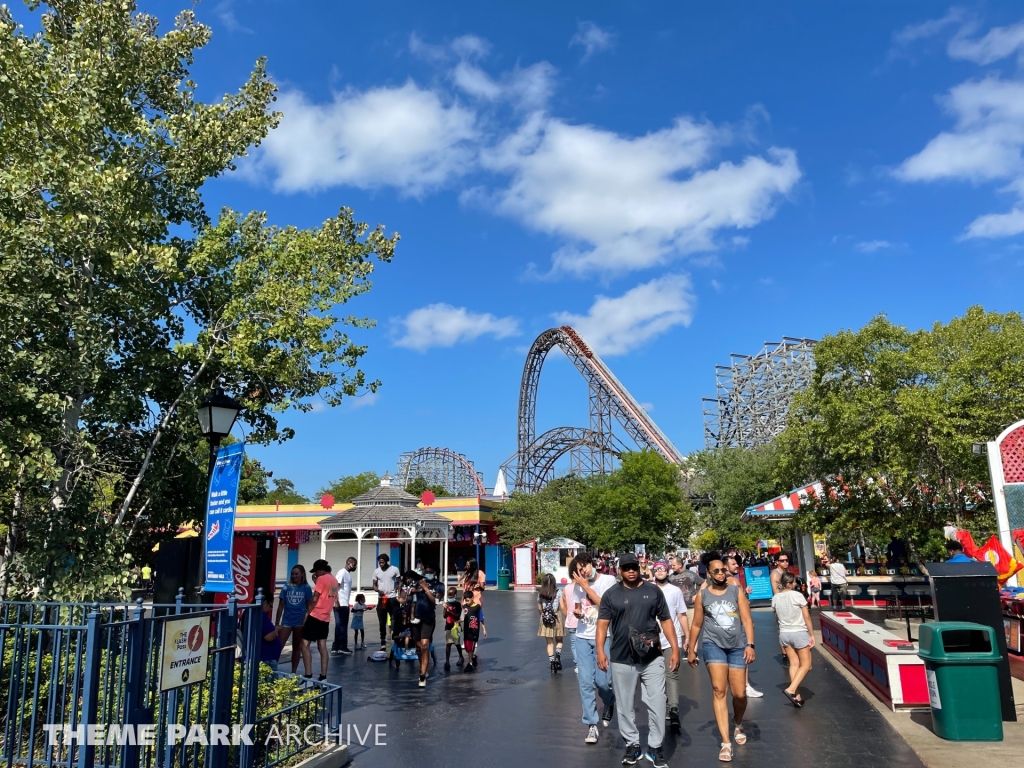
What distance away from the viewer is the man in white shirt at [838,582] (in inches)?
696

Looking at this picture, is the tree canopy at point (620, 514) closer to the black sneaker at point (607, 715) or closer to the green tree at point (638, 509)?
the green tree at point (638, 509)

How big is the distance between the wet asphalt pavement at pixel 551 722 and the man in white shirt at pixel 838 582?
6.72 metres

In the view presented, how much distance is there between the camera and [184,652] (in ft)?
14.4

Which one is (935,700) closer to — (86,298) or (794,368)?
(86,298)

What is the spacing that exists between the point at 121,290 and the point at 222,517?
3.30 metres

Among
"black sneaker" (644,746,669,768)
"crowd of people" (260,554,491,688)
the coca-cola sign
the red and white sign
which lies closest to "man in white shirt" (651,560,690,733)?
"black sneaker" (644,746,669,768)

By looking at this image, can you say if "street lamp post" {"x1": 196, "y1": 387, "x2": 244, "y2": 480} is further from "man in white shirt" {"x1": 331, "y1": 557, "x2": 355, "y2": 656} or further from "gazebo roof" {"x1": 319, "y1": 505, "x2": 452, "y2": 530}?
"gazebo roof" {"x1": 319, "y1": 505, "x2": 452, "y2": 530}

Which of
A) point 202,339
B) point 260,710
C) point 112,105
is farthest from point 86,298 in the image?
Result: point 260,710

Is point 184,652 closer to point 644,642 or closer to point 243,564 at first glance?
point 644,642

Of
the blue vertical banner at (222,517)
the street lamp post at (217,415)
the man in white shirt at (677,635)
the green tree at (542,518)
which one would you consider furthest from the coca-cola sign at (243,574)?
the green tree at (542,518)

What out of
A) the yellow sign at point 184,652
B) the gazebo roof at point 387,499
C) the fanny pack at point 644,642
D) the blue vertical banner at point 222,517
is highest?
the gazebo roof at point 387,499

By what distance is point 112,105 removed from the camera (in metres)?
8.63

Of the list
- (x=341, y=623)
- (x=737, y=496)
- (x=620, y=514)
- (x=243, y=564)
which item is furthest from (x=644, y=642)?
(x=737, y=496)

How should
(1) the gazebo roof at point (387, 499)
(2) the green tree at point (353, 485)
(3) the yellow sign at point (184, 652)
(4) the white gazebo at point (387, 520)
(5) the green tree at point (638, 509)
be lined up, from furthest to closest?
(2) the green tree at point (353, 485) < (5) the green tree at point (638, 509) < (1) the gazebo roof at point (387, 499) < (4) the white gazebo at point (387, 520) < (3) the yellow sign at point (184, 652)
